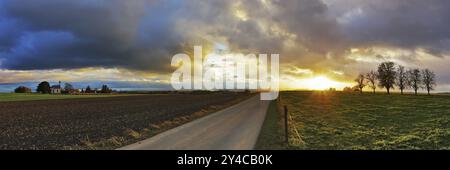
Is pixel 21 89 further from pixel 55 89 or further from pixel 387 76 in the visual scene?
pixel 387 76

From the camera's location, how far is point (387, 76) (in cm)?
12912

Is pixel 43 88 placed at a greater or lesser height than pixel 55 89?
greater

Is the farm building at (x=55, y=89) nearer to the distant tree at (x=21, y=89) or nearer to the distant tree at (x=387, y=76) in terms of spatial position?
the distant tree at (x=21, y=89)

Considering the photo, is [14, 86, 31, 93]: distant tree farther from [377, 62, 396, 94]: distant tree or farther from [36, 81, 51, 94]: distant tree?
[377, 62, 396, 94]: distant tree

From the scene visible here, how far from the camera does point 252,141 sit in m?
17.0

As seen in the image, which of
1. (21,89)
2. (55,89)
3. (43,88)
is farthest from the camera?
(55,89)

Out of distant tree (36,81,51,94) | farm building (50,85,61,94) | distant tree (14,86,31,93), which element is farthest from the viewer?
farm building (50,85,61,94)

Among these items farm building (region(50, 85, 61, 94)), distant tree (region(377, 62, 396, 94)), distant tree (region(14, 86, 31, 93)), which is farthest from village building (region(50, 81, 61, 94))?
distant tree (region(377, 62, 396, 94))

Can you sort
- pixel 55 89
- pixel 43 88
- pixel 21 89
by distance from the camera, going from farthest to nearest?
pixel 55 89
pixel 43 88
pixel 21 89

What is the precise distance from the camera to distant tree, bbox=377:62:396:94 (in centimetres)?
12888

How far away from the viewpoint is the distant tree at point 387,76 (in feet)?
423

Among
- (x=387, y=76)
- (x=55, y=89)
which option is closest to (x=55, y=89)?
(x=55, y=89)
